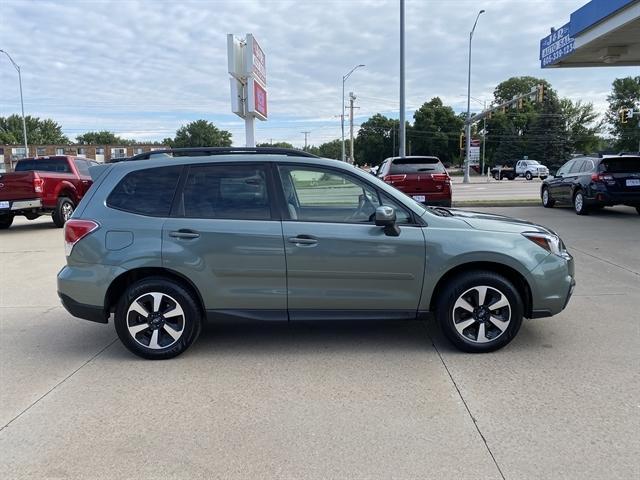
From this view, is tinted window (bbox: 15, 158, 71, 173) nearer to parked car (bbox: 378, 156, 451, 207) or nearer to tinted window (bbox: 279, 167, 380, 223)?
parked car (bbox: 378, 156, 451, 207)

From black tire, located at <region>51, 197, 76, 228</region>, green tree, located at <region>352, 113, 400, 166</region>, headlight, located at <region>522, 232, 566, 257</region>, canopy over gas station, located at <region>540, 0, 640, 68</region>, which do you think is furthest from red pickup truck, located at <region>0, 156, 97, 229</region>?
green tree, located at <region>352, 113, 400, 166</region>

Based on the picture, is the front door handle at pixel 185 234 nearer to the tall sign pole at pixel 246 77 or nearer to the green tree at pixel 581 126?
the tall sign pole at pixel 246 77

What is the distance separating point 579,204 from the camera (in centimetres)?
1368

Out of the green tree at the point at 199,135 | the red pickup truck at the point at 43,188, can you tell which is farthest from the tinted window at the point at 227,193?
the green tree at the point at 199,135

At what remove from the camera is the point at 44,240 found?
1141cm

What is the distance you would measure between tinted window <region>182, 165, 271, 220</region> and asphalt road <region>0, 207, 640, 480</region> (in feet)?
4.15

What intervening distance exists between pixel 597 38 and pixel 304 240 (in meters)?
12.9

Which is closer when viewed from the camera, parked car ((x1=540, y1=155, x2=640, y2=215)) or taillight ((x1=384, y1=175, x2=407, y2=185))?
taillight ((x1=384, y1=175, x2=407, y2=185))

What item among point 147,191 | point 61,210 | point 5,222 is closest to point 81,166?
point 61,210

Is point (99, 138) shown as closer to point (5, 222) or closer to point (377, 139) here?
point (377, 139)

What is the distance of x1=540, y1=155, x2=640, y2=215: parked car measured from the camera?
12.7 meters

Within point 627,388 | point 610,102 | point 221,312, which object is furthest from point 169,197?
point 610,102

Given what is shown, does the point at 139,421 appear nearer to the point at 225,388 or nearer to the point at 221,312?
the point at 225,388

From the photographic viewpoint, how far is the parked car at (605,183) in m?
12.7
